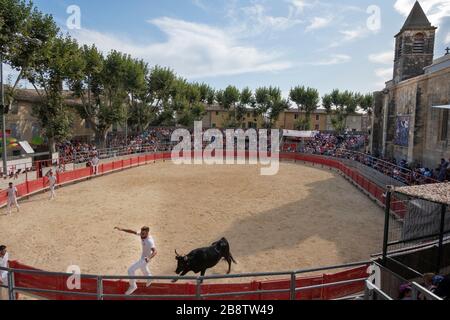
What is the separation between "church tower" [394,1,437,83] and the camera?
26.7 m

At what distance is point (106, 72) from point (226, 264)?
31.6m

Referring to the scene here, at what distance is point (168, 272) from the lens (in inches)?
361

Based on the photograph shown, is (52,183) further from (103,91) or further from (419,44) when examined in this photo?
(419,44)

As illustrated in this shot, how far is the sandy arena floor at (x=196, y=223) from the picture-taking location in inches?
396

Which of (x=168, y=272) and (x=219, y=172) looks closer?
(x=168, y=272)

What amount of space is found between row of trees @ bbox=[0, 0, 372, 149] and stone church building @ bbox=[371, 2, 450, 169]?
25286 mm

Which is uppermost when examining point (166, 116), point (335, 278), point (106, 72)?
point (106, 72)

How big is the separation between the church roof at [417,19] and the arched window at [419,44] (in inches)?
32.2

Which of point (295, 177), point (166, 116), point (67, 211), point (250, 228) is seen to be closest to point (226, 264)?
point (250, 228)

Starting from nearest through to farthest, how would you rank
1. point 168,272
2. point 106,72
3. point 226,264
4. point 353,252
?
point 168,272 → point 226,264 → point 353,252 → point 106,72

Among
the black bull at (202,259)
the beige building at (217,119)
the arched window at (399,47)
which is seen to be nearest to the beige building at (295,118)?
the beige building at (217,119)
